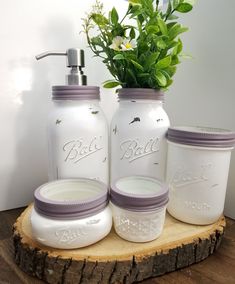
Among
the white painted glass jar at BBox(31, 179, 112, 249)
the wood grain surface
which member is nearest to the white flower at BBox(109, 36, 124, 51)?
the white painted glass jar at BBox(31, 179, 112, 249)

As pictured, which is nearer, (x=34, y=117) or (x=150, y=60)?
(x=150, y=60)

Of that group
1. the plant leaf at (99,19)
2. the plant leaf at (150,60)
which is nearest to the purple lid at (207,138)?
the plant leaf at (150,60)

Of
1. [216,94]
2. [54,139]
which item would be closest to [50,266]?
[54,139]

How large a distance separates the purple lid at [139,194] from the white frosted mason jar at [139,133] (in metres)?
0.03

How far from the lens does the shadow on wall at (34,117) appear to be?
1.52 ft

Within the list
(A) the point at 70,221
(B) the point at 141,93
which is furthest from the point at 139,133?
(A) the point at 70,221

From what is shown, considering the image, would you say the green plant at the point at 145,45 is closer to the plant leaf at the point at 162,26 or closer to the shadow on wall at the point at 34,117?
the plant leaf at the point at 162,26

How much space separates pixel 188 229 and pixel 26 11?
45cm

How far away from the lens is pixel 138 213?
30cm

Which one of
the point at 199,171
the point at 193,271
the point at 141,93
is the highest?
the point at 141,93

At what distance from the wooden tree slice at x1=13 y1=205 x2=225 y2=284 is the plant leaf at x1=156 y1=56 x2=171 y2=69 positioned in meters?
0.24

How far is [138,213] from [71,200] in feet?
0.28

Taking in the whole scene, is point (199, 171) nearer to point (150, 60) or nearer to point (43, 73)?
point (150, 60)

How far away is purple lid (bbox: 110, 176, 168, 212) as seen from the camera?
298 mm
